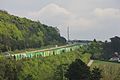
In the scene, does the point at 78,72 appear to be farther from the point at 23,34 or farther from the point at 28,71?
the point at 23,34

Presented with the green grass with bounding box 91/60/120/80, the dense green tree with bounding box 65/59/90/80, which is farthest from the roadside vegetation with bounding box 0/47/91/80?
the green grass with bounding box 91/60/120/80

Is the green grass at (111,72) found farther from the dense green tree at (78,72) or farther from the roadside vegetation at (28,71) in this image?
the dense green tree at (78,72)

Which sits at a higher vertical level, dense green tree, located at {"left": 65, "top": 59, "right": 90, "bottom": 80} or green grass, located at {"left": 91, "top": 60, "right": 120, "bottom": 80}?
dense green tree, located at {"left": 65, "top": 59, "right": 90, "bottom": 80}

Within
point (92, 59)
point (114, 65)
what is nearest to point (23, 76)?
point (114, 65)

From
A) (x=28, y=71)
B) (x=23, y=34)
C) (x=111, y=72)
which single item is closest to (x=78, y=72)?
(x=28, y=71)

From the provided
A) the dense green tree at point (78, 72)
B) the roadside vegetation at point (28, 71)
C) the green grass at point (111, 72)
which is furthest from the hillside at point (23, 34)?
the dense green tree at point (78, 72)

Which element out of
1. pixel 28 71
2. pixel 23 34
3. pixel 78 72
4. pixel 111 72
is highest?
pixel 23 34

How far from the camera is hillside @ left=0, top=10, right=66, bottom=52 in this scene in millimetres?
61391

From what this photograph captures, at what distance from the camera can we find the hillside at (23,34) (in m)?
61.4

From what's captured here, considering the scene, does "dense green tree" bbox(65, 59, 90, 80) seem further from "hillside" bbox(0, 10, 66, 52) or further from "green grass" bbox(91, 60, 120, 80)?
"hillside" bbox(0, 10, 66, 52)

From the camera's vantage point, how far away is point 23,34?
237ft

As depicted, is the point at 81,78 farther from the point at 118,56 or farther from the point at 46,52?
the point at 118,56

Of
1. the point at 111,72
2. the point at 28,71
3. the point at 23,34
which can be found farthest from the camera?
the point at 23,34

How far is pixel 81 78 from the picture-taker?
32031 millimetres
